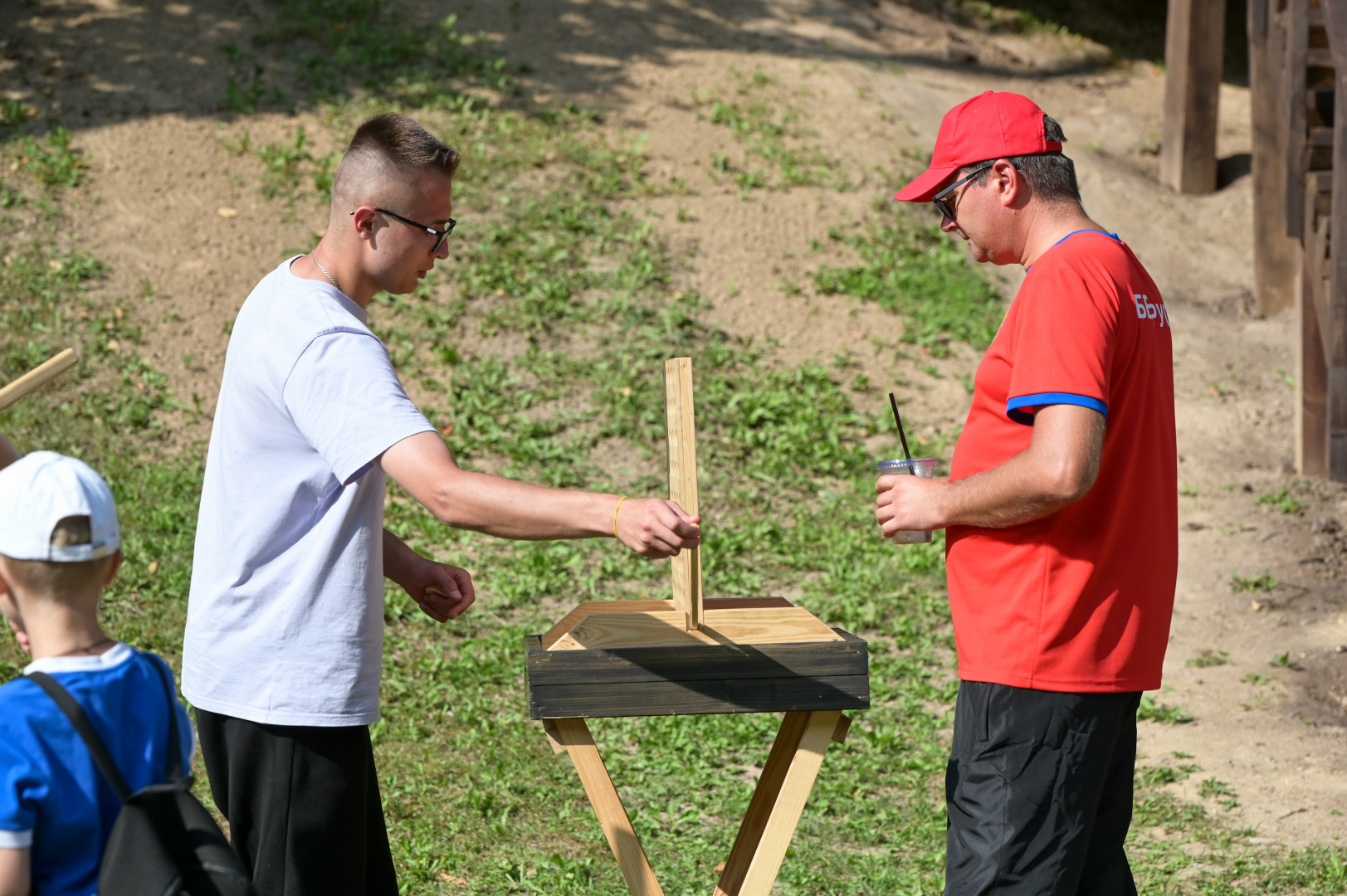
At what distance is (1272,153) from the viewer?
10023 mm

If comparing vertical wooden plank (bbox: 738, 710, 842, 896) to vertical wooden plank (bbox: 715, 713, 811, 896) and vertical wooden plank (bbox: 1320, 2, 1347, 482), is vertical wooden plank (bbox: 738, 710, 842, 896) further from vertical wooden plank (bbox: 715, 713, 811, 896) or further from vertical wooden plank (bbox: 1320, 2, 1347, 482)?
vertical wooden plank (bbox: 1320, 2, 1347, 482)

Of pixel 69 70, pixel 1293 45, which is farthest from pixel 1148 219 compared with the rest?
pixel 69 70

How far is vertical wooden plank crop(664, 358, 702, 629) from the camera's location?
266cm

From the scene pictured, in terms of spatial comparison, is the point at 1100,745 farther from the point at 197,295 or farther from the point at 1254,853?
the point at 197,295

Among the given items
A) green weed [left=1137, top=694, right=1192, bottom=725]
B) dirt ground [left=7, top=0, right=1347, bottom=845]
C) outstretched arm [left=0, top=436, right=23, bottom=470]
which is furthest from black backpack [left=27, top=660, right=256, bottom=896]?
green weed [left=1137, top=694, right=1192, bottom=725]

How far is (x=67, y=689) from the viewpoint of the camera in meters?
1.87

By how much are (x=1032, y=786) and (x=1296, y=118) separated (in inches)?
271

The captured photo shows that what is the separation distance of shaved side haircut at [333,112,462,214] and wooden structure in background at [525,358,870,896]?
702 millimetres

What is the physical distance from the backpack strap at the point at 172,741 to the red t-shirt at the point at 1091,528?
1574 millimetres

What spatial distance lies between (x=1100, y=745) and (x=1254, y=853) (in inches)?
91.0

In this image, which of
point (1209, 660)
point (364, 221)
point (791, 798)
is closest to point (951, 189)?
point (364, 221)

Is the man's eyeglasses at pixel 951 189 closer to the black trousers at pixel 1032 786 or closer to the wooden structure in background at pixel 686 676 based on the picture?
the wooden structure in background at pixel 686 676

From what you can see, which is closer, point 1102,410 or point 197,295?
point 1102,410

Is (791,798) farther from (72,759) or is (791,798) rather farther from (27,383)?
(27,383)
